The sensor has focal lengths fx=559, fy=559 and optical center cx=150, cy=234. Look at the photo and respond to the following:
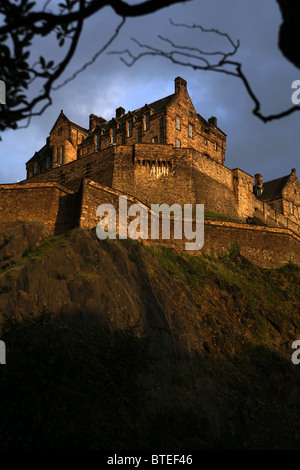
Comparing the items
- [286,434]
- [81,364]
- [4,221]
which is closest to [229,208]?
[4,221]

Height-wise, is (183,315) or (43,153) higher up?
(43,153)

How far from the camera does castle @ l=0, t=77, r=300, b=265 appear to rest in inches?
1532

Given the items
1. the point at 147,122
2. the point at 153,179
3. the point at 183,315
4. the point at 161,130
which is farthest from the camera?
the point at 147,122

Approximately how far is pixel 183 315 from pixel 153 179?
20.9 meters

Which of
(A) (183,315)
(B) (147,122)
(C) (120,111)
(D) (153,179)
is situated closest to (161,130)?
(B) (147,122)

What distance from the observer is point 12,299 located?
26203 mm

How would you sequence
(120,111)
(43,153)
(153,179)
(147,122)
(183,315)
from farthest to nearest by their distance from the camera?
(120,111) < (43,153) < (147,122) < (153,179) < (183,315)

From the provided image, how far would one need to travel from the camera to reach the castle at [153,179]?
128 feet

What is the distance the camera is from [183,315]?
32.8 m

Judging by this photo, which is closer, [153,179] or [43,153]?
[153,179]

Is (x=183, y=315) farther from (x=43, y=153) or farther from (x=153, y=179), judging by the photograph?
(x=43, y=153)

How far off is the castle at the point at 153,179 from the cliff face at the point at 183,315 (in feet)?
16.2

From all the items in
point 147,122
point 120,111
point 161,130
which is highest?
point 120,111

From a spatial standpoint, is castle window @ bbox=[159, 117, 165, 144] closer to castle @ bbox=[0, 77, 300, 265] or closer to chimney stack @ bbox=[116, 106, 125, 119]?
castle @ bbox=[0, 77, 300, 265]
